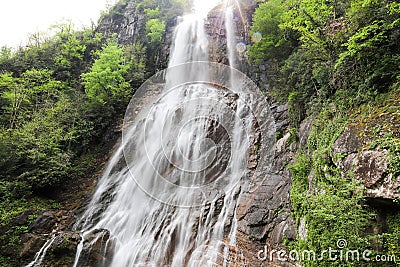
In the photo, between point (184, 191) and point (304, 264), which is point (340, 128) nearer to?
point (304, 264)

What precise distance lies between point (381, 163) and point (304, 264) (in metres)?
2.57

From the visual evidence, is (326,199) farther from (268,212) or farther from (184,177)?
(184,177)

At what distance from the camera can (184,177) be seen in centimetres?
902

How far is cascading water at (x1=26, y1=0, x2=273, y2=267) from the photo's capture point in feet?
25.6

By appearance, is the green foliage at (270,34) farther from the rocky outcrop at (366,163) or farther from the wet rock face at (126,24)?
the wet rock face at (126,24)

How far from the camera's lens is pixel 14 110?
1432 cm

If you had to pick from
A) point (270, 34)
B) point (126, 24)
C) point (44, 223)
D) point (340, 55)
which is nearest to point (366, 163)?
point (340, 55)

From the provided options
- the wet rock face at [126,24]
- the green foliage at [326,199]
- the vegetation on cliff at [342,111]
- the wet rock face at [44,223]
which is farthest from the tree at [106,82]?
the green foliage at [326,199]

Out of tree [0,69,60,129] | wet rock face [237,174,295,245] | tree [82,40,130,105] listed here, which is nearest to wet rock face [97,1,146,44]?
tree [82,40,130,105]

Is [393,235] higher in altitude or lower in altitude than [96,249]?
higher

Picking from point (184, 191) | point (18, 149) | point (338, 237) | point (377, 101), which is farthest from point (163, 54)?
point (338, 237)

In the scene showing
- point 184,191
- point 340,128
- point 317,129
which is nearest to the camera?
point 340,128

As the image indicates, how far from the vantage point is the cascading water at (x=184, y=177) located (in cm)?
779

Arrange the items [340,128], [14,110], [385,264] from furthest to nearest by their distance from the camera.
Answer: [14,110]
[340,128]
[385,264]
